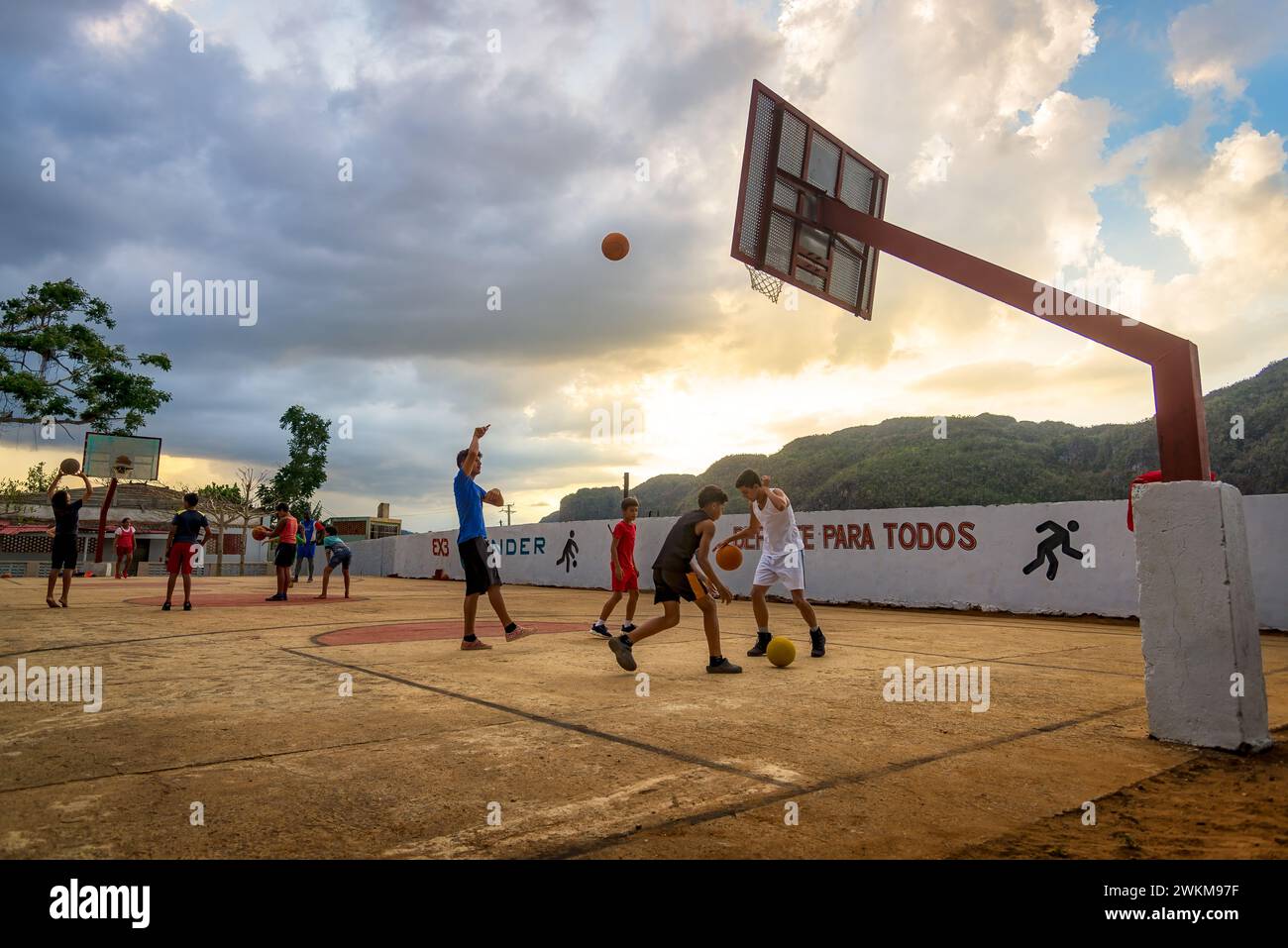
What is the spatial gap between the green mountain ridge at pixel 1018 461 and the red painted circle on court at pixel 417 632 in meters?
27.7

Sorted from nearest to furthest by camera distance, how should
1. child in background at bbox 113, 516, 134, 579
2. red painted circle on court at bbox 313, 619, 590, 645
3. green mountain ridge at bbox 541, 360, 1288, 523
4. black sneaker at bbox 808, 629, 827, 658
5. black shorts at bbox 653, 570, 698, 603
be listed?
black shorts at bbox 653, 570, 698, 603
black sneaker at bbox 808, 629, 827, 658
red painted circle on court at bbox 313, 619, 590, 645
child in background at bbox 113, 516, 134, 579
green mountain ridge at bbox 541, 360, 1288, 523

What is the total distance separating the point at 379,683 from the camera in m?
5.35

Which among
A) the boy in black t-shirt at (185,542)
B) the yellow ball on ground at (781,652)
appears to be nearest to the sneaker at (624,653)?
the yellow ball on ground at (781,652)

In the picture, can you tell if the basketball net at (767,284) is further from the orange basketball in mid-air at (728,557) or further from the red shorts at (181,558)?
the red shorts at (181,558)

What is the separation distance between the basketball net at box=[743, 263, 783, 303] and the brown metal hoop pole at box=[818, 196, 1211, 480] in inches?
131

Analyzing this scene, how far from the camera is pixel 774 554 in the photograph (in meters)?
7.61

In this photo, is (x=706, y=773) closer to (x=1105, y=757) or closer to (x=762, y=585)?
(x=1105, y=757)

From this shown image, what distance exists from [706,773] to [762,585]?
428 centimetres

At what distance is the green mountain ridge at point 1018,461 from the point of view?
162 feet

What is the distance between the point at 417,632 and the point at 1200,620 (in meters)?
7.55

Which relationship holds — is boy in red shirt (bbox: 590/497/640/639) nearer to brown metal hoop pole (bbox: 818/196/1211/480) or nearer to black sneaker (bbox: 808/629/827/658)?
black sneaker (bbox: 808/629/827/658)

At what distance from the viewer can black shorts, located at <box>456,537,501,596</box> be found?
284 inches

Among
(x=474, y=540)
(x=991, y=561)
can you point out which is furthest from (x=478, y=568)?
(x=991, y=561)

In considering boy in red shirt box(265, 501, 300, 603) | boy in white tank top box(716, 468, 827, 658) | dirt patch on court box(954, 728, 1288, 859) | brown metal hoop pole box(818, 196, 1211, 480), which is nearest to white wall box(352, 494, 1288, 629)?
boy in white tank top box(716, 468, 827, 658)
